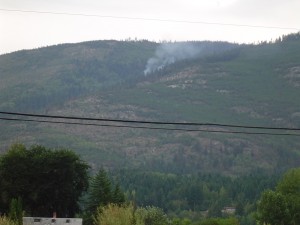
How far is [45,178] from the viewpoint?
3376 inches

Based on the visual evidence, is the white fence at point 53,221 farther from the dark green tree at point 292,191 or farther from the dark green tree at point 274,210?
the dark green tree at point 292,191

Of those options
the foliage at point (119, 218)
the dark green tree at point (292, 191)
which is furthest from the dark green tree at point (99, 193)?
the foliage at point (119, 218)

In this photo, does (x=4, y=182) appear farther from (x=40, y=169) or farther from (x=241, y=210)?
(x=241, y=210)

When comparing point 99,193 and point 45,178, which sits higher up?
point 45,178

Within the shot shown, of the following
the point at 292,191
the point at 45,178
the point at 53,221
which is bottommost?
the point at 292,191

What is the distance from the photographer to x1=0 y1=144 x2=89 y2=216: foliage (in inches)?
3297

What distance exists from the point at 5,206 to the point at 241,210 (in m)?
126

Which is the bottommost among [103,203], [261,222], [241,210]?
[241,210]

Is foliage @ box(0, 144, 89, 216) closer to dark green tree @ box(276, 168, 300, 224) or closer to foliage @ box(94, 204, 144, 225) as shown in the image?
dark green tree @ box(276, 168, 300, 224)

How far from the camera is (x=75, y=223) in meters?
57.8

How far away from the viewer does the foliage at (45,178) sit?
83.7 meters

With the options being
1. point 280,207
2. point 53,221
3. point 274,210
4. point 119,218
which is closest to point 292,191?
point 280,207

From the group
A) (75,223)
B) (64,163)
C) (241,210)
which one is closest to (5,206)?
(64,163)

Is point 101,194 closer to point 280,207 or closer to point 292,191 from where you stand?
point 280,207
